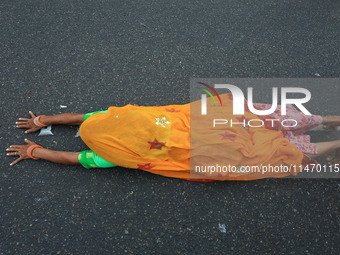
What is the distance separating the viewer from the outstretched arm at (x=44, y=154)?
1.87 meters

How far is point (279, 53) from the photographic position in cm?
259

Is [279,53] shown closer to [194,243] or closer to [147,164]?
[147,164]

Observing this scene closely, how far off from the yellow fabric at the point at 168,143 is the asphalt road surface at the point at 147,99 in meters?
0.23

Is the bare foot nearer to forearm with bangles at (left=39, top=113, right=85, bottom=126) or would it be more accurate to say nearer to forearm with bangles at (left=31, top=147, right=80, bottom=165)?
forearm with bangles at (left=31, top=147, right=80, bottom=165)

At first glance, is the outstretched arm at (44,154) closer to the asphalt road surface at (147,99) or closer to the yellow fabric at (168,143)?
the asphalt road surface at (147,99)

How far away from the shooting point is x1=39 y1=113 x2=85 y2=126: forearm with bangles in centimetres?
203

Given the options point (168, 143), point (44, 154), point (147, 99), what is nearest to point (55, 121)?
point (44, 154)

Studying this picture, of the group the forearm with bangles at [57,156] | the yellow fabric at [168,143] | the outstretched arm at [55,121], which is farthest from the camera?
the outstretched arm at [55,121]

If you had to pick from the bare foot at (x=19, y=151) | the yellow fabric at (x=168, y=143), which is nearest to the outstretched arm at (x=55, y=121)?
the bare foot at (x=19, y=151)

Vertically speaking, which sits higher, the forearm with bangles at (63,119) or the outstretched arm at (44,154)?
the forearm with bangles at (63,119)

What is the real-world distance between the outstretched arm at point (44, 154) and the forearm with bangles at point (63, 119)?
20 cm

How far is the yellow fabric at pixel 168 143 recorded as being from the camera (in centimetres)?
172

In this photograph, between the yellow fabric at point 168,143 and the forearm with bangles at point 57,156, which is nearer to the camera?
the yellow fabric at point 168,143

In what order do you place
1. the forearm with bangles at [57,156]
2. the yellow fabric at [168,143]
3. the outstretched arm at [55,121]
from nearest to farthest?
the yellow fabric at [168,143], the forearm with bangles at [57,156], the outstretched arm at [55,121]
